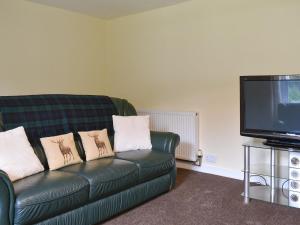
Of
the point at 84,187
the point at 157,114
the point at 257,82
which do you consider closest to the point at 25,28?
the point at 157,114

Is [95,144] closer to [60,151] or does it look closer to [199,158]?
[60,151]

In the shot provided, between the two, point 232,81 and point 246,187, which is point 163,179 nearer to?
point 246,187

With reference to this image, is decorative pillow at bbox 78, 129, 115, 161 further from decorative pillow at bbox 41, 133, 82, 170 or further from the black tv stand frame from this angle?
the black tv stand frame

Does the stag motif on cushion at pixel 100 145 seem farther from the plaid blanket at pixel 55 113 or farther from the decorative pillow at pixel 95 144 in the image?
the plaid blanket at pixel 55 113

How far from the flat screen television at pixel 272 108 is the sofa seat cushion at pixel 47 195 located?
1.72 m

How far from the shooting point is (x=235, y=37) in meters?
3.54

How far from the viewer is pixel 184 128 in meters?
3.98

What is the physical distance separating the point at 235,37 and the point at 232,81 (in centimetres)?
51

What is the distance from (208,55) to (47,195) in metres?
2.59

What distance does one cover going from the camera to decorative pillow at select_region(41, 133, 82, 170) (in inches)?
101

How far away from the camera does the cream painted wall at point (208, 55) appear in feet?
10.7

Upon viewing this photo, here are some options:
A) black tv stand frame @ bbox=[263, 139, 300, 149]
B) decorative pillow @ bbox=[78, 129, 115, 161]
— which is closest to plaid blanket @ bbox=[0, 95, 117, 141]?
decorative pillow @ bbox=[78, 129, 115, 161]

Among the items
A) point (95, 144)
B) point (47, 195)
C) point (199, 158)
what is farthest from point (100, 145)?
point (199, 158)

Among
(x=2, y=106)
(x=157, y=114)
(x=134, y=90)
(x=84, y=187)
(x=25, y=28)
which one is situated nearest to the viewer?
(x=84, y=187)
